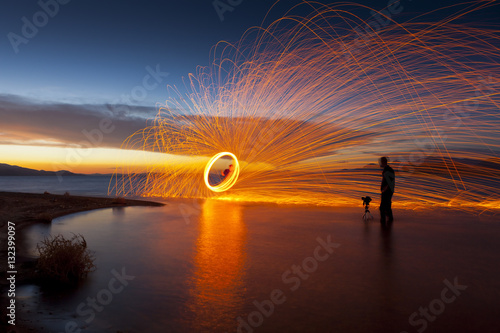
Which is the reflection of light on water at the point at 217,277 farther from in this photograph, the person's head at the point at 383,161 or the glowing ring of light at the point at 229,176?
the glowing ring of light at the point at 229,176

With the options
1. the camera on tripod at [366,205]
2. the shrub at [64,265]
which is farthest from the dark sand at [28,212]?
the camera on tripod at [366,205]

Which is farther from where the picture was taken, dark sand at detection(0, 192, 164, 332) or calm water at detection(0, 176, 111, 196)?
calm water at detection(0, 176, 111, 196)

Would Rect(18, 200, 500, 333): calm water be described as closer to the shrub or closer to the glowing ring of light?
the shrub

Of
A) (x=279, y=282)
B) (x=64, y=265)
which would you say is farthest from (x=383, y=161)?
(x=64, y=265)

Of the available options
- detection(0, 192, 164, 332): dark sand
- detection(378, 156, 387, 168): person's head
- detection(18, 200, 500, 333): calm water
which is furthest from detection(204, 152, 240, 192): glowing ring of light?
detection(18, 200, 500, 333): calm water

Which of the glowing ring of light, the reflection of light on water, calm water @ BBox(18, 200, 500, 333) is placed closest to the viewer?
calm water @ BBox(18, 200, 500, 333)

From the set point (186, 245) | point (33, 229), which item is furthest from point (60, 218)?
point (186, 245)
